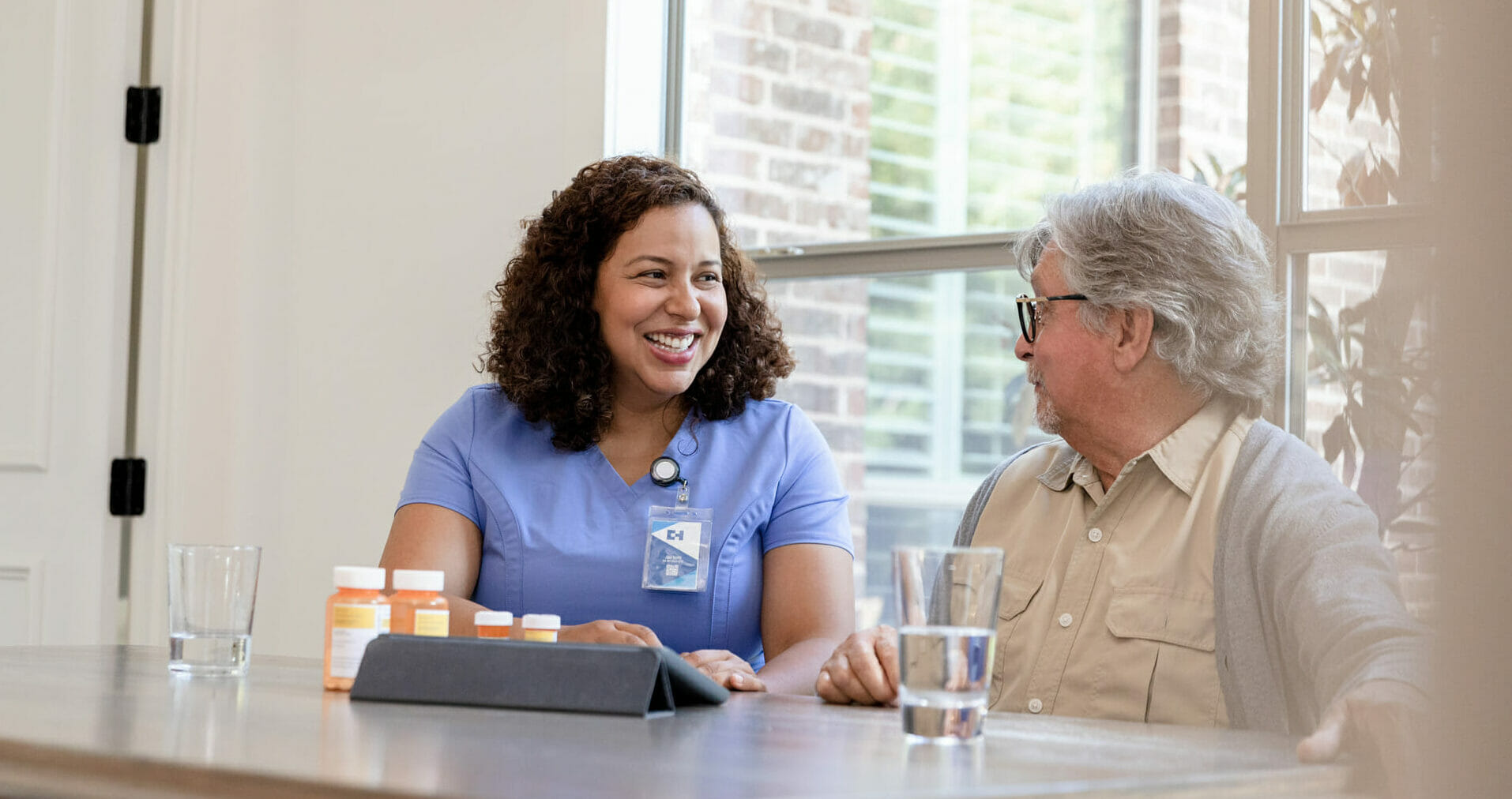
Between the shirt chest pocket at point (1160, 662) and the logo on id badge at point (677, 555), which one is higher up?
the logo on id badge at point (677, 555)

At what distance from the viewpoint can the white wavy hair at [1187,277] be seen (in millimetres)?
1909

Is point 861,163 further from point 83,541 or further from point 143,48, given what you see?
point 83,541

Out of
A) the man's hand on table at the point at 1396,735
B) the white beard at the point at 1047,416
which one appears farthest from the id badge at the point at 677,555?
the man's hand on table at the point at 1396,735

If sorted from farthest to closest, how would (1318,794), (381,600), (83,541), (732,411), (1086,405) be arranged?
(83,541) → (732,411) → (1086,405) → (381,600) → (1318,794)

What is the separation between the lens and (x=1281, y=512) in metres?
1.67

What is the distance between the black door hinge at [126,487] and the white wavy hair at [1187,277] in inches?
93.1

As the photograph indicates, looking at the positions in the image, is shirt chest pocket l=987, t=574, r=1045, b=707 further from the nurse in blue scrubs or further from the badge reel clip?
the badge reel clip

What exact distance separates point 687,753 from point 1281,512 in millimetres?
1020

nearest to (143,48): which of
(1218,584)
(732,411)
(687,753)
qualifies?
(732,411)

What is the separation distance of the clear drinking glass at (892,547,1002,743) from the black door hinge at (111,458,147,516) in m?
2.87

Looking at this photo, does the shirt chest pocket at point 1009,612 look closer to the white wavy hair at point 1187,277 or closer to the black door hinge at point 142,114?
the white wavy hair at point 1187,277

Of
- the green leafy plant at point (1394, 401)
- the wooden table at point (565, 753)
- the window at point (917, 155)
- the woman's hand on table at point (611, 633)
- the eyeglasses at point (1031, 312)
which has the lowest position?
the woman's hand on table at point (611, 633)

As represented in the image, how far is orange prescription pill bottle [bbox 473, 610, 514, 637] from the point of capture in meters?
1.41

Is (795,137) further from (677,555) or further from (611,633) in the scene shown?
(611,633)
